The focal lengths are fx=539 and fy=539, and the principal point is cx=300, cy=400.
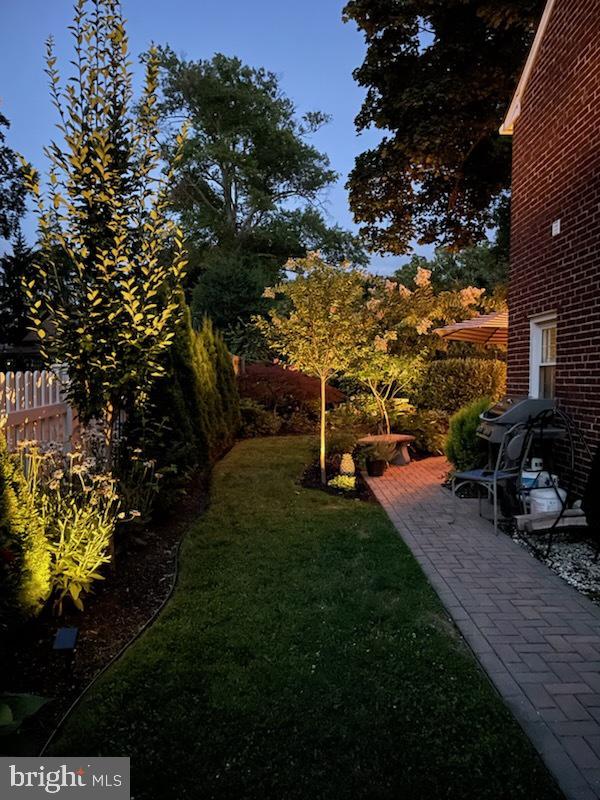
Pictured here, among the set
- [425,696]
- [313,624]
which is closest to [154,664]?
[313,624]

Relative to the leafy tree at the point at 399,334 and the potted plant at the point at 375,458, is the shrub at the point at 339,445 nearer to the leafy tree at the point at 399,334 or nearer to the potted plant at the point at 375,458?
the potted plant at the point at 375,458

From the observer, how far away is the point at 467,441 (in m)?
7.95

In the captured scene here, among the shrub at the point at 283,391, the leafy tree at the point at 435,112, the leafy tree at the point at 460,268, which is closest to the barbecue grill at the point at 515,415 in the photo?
the leafy tree at the point at 435,112

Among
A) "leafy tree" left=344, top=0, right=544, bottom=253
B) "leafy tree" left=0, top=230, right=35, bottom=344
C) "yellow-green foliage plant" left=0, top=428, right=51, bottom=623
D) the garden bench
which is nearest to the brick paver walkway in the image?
"yellow-green foliage plant" left=0, top=428, right=51, bottom=623

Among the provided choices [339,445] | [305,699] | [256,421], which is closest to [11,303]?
[256,421]

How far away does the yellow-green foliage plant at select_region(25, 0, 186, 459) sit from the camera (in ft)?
13.0

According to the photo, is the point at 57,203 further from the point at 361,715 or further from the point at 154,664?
the point at 361,715

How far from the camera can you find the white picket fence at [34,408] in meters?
4.31

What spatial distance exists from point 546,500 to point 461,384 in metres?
6.90

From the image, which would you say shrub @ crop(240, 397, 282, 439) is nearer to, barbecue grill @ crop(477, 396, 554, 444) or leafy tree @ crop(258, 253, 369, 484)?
leafy tree @ crop(258, 253, 369, 484)

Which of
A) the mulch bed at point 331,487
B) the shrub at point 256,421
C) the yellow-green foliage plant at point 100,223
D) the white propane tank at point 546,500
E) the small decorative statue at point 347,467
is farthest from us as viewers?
the shrub at point 256,421

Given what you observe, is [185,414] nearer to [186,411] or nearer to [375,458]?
[186,411]

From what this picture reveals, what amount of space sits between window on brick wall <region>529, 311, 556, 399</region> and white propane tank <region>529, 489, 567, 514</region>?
1688 millimetres

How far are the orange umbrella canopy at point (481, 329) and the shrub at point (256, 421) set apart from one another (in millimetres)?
5291
